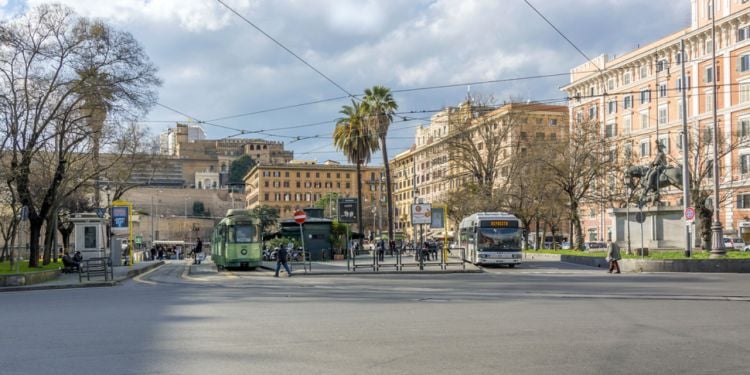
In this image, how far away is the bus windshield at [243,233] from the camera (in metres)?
39.7

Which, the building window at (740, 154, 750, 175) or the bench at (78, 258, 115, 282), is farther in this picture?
the building window at (740, 154, 750, 175)

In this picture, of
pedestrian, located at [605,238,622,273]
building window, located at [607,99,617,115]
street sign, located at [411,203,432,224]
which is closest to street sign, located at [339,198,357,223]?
street sign, located at [411,203,432,224]

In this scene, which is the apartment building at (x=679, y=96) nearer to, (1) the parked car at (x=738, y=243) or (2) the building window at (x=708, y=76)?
(2) the building window at (x=708, y=76)

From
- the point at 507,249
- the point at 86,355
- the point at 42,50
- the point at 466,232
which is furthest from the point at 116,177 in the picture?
the point at 86,355

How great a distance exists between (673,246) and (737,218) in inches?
1247

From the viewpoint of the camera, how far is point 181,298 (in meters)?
19.8

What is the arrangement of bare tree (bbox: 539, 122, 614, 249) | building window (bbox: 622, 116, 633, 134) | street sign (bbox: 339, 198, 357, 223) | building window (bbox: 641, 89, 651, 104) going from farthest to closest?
1. building window (bbox: 622, 116, 633, 134)
2. building window (bbox: 641, 89, 651, 104)
3. bare tree (bbox: 539, 122, 614, 249)
4. street sign (bbox: 339, 198, 357, 223)

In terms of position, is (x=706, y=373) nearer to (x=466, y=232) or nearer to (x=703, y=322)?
(x=703, y=322)

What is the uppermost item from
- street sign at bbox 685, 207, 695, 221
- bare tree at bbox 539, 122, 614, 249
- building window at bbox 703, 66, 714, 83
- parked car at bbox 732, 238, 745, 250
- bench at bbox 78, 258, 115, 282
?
building window at bbox 703, 66, 714, 83

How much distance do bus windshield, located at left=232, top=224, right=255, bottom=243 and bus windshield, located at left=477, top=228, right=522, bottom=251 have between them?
39.6 ft

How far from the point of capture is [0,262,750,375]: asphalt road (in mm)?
9141

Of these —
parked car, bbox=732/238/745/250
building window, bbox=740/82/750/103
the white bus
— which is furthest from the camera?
building window, bbox=740/82/750/103

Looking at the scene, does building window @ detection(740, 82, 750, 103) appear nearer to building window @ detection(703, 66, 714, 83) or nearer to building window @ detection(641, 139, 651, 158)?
building window @ detection(703, 66, 714, 83)

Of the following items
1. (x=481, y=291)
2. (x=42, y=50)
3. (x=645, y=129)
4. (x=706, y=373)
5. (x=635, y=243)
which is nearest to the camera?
(x=706, y=373)
